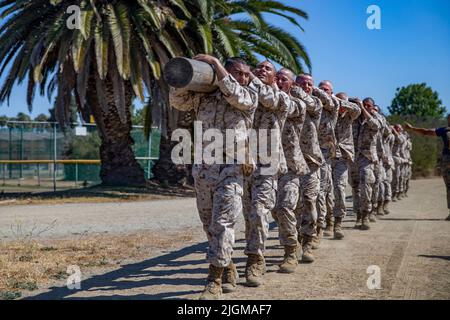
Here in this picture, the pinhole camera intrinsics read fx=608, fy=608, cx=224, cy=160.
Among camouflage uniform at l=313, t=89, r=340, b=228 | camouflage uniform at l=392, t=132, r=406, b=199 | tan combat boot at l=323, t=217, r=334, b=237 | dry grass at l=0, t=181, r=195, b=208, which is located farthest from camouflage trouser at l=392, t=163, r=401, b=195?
camouflage uniform at l=313, t=89, r=340, b=228

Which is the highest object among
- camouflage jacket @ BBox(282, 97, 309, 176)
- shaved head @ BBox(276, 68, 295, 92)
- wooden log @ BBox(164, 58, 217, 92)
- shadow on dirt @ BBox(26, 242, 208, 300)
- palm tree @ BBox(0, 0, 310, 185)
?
palm tree @ BBox(0, 0, 310, 185)

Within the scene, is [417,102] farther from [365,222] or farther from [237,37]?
[365,222]

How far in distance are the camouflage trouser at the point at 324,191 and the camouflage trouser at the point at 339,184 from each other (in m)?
0.28

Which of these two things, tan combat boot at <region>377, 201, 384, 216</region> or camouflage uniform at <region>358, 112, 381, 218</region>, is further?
tan combat boot at <region>377, 201, 384, 216</region>

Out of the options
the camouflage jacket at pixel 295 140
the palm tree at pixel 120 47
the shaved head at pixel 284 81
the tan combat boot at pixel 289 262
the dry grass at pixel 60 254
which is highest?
the palm tree at pixel 120 47

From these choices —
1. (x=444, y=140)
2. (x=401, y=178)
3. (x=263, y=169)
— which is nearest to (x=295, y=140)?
(x=263, y=169)

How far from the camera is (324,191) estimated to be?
7.66m

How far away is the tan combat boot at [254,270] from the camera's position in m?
5.24

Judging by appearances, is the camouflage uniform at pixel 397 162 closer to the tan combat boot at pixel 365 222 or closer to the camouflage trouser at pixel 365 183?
the camouflage trouser at pixel 365 183

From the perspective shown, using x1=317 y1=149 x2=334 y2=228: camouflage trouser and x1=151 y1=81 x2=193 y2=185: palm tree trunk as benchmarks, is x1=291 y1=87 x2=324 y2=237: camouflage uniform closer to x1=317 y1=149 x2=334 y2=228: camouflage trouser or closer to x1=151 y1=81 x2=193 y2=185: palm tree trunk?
x1=317 y1=149 x2=334 y2=228: camouflage trouser

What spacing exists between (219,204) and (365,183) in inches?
213

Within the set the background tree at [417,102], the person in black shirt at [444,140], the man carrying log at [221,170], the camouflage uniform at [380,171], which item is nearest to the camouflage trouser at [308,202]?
the man carrying log at [221,170]

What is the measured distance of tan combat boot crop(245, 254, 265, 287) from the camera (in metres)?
5.24

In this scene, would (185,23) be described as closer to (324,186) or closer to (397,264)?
(324,186)
